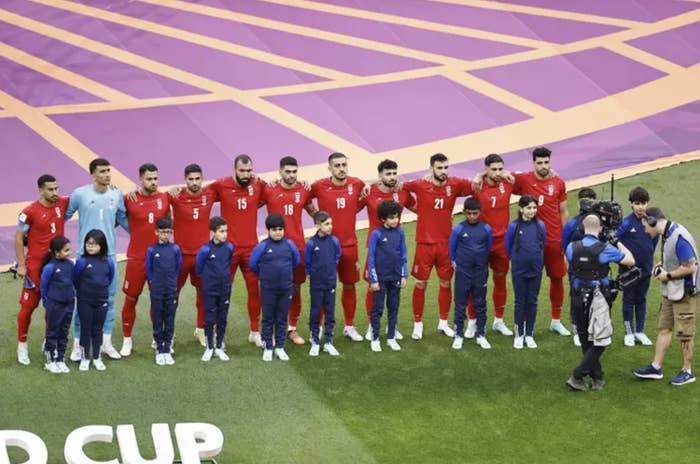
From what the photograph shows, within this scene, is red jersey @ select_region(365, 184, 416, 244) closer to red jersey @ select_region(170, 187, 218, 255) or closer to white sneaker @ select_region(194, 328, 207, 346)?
red jersey @ select_region(170, 187, 218, 255)

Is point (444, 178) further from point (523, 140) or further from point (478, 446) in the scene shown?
point (523, 140)

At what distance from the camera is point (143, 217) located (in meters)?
14.0

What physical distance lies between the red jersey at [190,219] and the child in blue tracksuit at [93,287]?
90 centimetres

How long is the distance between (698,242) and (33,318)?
8274 millimetres

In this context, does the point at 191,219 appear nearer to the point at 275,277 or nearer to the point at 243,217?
the point at 243,217

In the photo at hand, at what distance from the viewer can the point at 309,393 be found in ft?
42.8

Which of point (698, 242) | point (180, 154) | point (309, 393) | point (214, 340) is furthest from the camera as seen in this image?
point (180, 154)

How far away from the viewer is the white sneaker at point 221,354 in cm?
1388

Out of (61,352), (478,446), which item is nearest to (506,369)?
(478,446)

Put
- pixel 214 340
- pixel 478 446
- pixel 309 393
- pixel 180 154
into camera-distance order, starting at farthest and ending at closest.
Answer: pixel 180 154 → pixel 214 340 → pixel 309 393 → pixel 478 446

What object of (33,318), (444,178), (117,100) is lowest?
(33,318)

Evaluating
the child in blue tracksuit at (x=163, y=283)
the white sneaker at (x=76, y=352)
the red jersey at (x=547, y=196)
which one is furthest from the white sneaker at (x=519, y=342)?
the white sneaker at (x=76, y=352)

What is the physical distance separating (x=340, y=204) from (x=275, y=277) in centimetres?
117

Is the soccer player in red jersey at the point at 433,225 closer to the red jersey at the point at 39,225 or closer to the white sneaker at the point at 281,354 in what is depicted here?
the white sneaker at the point at 281,354
